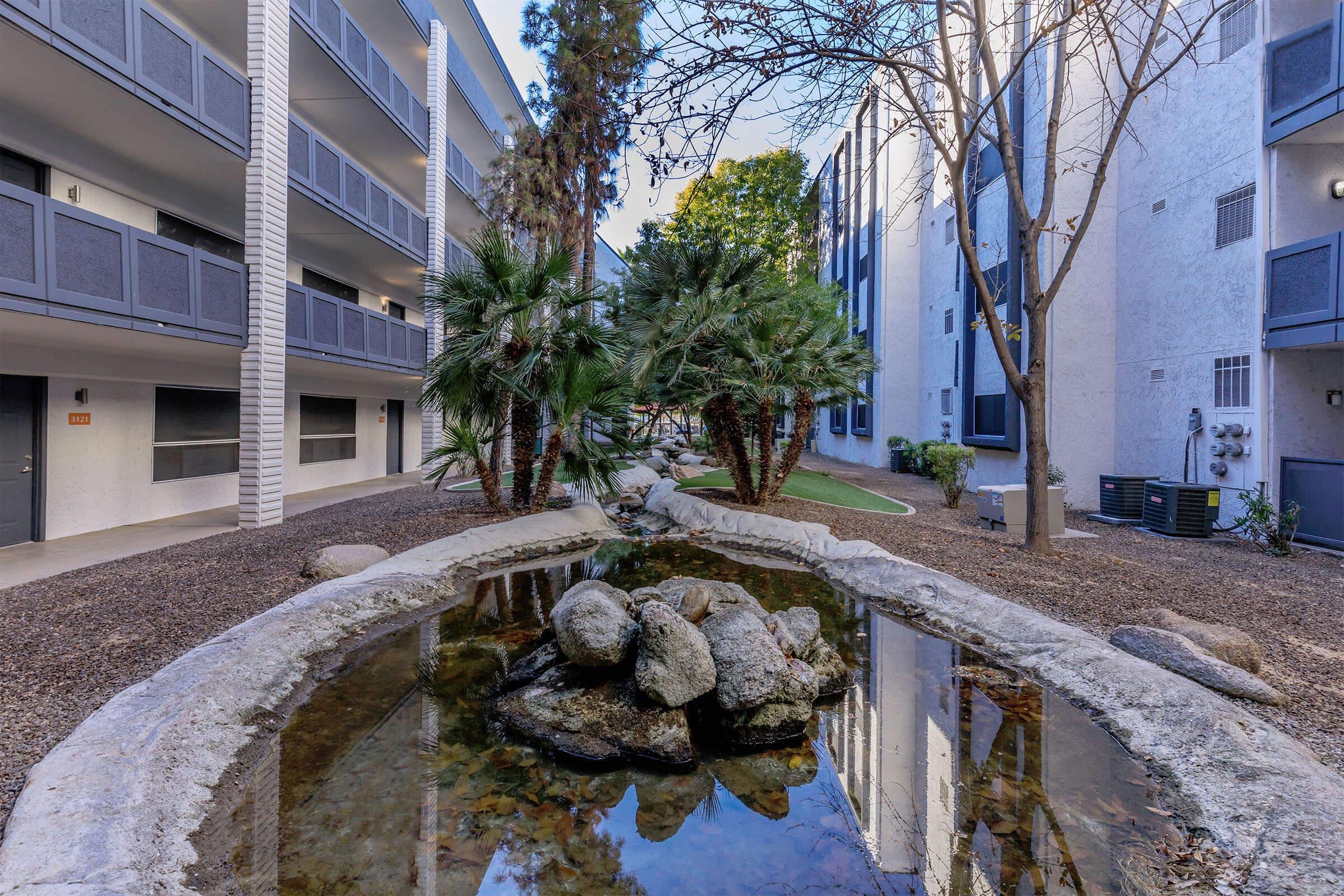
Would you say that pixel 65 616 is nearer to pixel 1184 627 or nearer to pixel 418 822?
pixel 418 822

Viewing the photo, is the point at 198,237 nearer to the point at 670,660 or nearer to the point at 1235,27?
the point at 670,660

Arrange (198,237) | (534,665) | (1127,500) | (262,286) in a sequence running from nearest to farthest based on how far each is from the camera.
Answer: (534,665), (262,286), (198,237), (1127,500)

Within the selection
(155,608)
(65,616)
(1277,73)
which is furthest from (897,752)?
(1277,73)

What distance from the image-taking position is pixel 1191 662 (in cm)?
459

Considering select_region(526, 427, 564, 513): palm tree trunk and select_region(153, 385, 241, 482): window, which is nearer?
select_region(526, 427, 564, 513): palm tree trunk

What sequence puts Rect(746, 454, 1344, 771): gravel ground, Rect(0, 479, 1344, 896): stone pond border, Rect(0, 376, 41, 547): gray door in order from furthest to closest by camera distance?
Rect(0, 376, 41, 547): gray door → Rect(746, 454, 1344, 771): gravel ground → Rect(0, 479, 1344, 896): stone pond border

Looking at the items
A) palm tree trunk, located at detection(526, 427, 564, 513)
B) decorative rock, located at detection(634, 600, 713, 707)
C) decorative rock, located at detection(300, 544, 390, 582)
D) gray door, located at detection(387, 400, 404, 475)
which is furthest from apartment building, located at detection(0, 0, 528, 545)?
decorative rock, located at detection(634, 600, 713, 707)

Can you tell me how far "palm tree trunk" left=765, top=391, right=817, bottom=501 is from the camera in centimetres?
1164

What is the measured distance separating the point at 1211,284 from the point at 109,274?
15.8 meters

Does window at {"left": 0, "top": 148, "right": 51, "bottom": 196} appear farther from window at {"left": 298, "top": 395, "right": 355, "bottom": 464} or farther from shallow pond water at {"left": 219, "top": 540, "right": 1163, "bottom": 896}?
shallow pond water at {"left": 219, "top": 540, "right": 1163, "bottom": 896}

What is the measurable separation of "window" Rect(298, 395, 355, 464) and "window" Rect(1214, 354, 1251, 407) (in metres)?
17.8

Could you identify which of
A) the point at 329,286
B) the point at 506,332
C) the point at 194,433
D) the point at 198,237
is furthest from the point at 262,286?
the point at 329,286

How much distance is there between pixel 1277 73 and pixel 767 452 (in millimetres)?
9357

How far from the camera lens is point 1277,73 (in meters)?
9.62
